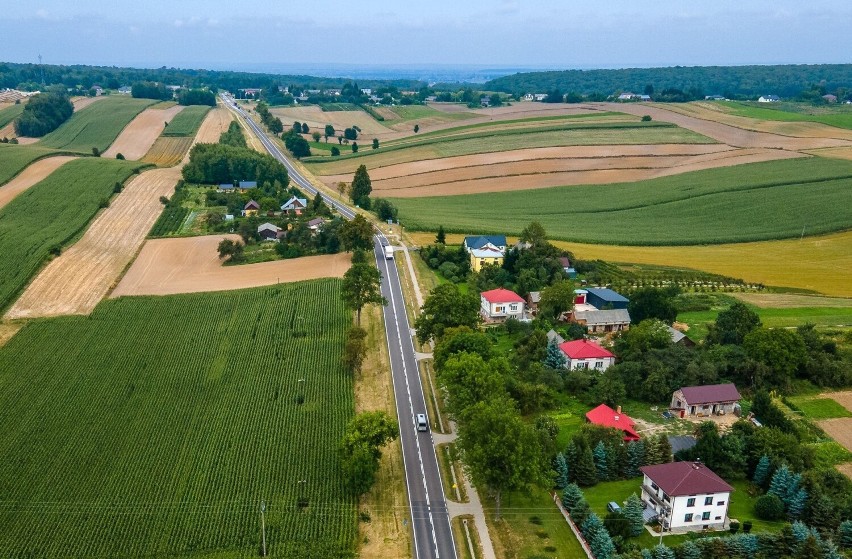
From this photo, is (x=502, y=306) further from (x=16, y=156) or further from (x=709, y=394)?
(x=16, y=156)

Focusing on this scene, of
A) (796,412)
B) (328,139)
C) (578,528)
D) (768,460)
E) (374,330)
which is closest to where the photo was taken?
(578,528)

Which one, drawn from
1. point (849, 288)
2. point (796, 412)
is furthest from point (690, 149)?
point (796, 412)

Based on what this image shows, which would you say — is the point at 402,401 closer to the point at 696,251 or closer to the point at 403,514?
the point at 403,514

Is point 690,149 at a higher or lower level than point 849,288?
higher

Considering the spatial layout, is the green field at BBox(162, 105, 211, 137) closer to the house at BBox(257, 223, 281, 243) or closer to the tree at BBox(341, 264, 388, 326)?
the house at BBox(257, 223, 281, 243)

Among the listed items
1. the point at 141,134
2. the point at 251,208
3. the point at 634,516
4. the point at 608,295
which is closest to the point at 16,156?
the point at 141,134

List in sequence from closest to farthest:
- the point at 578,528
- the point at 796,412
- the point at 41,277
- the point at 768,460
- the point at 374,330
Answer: the point at 578,528
the point at 768,460
the point at 796,412
the point at 374,330
the point at 41,277
